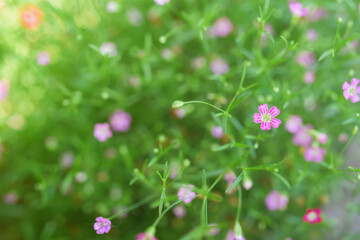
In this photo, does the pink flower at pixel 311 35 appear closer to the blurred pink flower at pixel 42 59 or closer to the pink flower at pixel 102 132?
the pink flower at pixel 102 132

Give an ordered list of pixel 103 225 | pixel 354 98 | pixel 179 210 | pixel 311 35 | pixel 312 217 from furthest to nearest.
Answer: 1. pixel 311 35
2. pixel 179 210
3. pixel 312 217
4. pixel 354 98
5. pixel 103 225

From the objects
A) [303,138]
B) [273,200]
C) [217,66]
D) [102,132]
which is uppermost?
[217,66]

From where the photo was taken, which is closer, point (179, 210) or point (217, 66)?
point (179, 210)

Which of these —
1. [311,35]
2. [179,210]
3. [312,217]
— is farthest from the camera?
[311,35]

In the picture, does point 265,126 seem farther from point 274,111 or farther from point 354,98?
point 354,98

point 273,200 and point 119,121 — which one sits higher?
point 119,121

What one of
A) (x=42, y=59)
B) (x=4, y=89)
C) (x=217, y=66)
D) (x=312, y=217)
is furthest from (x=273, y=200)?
(x=4, y=89)

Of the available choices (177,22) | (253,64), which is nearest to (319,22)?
(253,64)

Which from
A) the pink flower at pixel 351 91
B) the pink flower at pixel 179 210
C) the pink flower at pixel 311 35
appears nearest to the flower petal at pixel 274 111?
the pink flower at pixel 351 91
